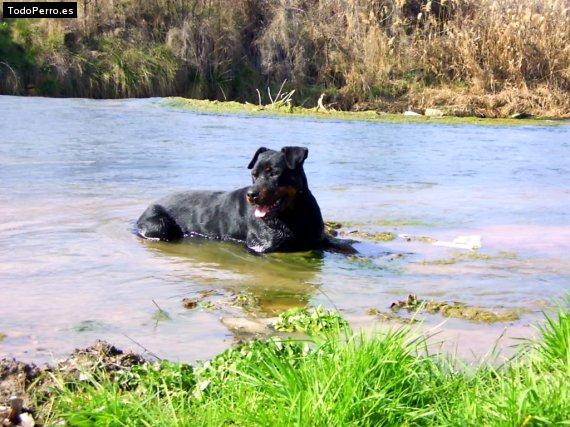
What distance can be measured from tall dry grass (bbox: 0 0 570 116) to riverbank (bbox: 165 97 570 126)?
3.87 feet

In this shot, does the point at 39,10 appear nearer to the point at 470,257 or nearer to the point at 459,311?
the point at 470,257

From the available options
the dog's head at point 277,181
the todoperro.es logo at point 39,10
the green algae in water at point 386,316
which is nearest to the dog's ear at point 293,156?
the dog's head at point 277,181

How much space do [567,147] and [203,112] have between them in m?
9.44

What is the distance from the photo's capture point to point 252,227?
8.91 meters

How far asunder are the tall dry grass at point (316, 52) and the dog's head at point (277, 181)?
1704 centimetres

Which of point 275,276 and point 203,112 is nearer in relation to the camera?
point 275,276

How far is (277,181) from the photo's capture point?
28.2ft

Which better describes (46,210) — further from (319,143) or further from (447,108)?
(447,108)

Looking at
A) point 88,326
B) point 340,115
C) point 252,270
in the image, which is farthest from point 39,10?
point 88,326

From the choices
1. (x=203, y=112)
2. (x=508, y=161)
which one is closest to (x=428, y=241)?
(x=508, y=161)

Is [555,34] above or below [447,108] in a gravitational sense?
above

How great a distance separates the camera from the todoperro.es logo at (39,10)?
89.1 feet

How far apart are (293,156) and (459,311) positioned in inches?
123

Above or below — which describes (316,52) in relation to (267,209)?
above
